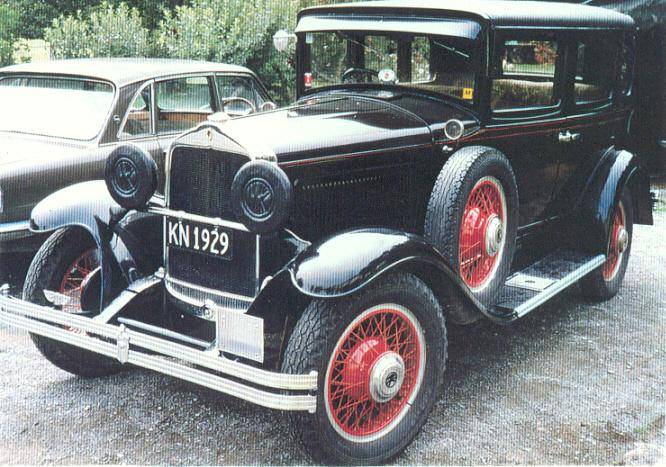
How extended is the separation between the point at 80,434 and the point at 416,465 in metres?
1.57

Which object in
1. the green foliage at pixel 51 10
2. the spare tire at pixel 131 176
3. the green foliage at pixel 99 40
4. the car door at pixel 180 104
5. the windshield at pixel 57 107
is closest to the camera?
the spare tire at pixel 131 176

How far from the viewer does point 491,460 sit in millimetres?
3252

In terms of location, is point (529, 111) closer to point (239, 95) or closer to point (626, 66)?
point (626, 66)

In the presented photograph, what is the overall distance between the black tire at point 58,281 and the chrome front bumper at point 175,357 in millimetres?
195

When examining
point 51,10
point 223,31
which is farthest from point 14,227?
point 51,10

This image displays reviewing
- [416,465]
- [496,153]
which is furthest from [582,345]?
[416,465]

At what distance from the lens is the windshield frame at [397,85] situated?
4008mm

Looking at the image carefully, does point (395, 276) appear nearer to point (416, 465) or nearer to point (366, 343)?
point (366, 343)

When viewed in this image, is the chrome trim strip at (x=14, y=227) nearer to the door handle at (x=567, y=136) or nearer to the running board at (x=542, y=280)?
the running board at (x=542, y=280)

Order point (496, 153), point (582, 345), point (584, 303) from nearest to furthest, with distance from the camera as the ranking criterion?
point (496, 153), point (582, 345), point (584, 303)

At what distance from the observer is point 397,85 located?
4301mm

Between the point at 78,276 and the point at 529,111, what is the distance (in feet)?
9.13

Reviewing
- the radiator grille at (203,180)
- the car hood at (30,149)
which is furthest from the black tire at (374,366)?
the car hood at (30,149)

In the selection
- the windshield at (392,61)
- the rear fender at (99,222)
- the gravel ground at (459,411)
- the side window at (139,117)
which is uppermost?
the windshield at (392,61)
